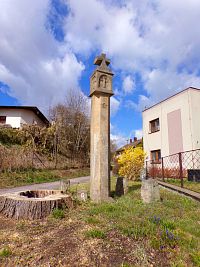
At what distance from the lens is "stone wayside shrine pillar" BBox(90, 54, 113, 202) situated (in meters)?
6.15

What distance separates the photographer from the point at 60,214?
440cm

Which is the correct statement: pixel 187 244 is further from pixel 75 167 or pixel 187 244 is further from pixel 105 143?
pixel 75 167

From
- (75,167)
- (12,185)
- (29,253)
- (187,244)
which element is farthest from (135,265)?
(75,167)

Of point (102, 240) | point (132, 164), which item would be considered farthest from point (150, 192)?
point (132, 164)

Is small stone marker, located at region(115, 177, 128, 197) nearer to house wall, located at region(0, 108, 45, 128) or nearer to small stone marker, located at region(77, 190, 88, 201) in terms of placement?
small stone marker, located at region(77, 190, 88, 201)

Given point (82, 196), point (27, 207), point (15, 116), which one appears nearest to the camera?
point (27, 207)

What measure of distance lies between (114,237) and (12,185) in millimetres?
10116

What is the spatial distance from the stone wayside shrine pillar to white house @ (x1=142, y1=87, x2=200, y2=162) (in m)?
8.90

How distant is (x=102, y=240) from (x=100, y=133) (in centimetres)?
352

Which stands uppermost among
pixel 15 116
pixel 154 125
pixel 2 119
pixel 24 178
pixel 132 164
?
pixel 15 116

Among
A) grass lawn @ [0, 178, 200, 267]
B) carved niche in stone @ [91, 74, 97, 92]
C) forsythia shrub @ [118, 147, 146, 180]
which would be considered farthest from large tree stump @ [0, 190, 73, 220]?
forsythia shrub @ [118, 147, 146, 180]

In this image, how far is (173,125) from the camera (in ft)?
49.5

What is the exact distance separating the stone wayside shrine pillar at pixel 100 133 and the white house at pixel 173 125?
8.90m

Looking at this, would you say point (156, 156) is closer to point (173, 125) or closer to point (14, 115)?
point (173, 125)
